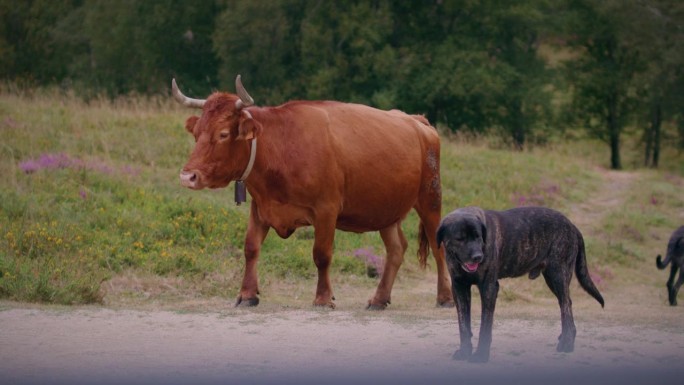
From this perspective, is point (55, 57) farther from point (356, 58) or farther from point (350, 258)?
point (350, 258)

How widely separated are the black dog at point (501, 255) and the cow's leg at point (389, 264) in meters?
3.05

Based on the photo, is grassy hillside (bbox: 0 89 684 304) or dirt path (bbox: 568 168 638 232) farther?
dirt path (bbox: 568 168 638 232)

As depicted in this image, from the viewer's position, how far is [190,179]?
11000mm

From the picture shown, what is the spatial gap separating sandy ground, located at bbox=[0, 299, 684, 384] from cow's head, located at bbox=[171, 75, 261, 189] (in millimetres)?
1411

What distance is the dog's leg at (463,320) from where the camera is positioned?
838 centimetres

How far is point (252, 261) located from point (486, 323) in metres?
3.90

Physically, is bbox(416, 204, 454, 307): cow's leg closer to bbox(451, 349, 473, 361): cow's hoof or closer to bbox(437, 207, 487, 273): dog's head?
bbox(451, 349, 473, 361): cow's hoof

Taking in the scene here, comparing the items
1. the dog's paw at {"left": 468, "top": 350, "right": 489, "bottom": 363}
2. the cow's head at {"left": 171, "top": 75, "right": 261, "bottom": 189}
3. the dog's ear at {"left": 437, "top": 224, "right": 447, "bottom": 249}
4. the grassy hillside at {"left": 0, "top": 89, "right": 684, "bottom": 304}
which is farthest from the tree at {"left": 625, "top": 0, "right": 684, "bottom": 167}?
the dog's paw at {"left": 468, "top": 350, "right": 489, "bottom": 363}

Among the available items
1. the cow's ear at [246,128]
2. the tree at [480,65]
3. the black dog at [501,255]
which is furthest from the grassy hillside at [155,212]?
the tree at [480,65]

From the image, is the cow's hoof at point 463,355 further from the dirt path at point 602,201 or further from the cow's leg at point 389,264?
the dirt path at point 602,201

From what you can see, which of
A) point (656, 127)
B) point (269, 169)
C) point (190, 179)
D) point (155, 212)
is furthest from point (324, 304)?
point (656, 127)

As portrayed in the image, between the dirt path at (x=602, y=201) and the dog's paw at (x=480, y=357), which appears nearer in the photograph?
the dog's paw at (x=480, y=357)

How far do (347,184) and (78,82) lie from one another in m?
27.9

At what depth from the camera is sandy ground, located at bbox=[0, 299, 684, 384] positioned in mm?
7707
